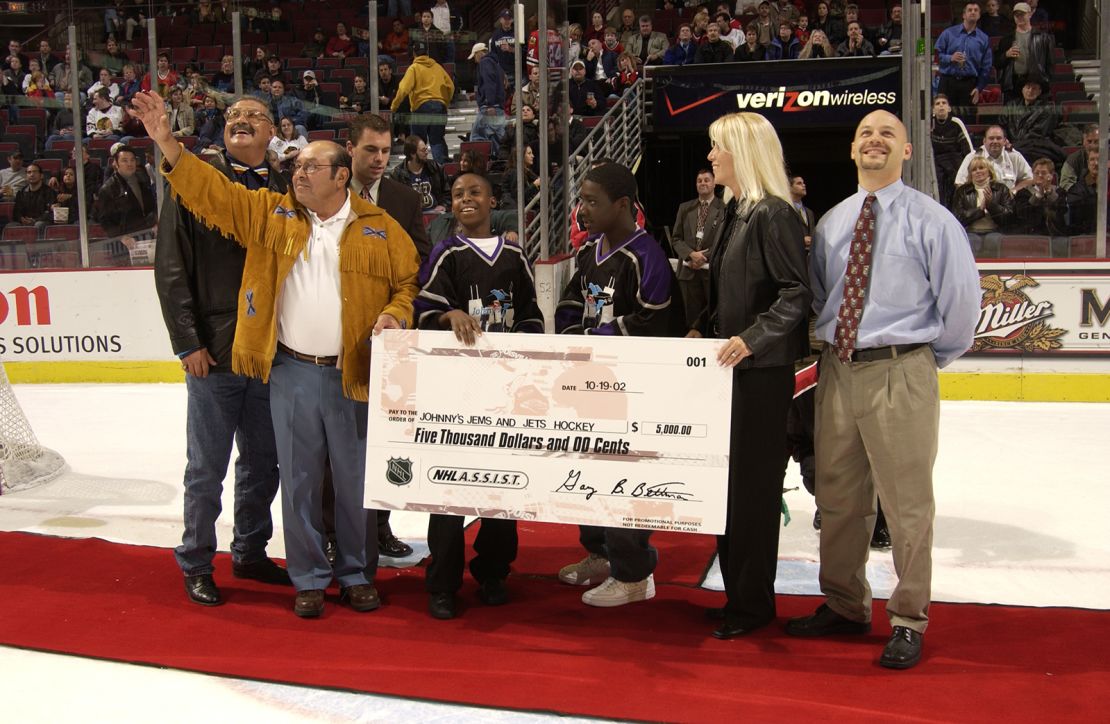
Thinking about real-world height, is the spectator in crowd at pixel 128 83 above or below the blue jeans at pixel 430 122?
above

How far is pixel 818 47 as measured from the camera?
10.8 meters

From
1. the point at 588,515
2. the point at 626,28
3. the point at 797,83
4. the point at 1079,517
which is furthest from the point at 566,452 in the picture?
the point at 626,28

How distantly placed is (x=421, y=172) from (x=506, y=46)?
1483mm

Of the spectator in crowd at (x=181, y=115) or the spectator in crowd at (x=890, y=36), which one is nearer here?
the spectator in crowd at (x=181, y=115)

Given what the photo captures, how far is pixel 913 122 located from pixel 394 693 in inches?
250

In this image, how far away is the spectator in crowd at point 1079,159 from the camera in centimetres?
765

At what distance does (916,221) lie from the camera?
122 inches

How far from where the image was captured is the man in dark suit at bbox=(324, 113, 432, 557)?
4.12 m

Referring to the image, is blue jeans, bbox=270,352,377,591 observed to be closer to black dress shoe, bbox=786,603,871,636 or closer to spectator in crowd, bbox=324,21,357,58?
black dress shoe, bbox=786,603,871,636

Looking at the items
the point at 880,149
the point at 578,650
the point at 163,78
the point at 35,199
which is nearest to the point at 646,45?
the point at 163,78

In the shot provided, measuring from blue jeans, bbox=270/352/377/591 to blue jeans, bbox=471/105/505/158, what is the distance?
5.19 metres

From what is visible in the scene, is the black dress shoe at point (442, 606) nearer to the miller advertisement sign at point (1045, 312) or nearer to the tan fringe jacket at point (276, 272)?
the tan fringe jacket at point (276, 272)

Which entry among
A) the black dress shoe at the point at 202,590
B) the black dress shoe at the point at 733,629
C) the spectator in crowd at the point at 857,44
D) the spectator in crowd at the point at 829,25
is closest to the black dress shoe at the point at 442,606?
the black dress shoe at the point at 202,590

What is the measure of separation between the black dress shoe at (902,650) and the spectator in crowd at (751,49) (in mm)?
8991
